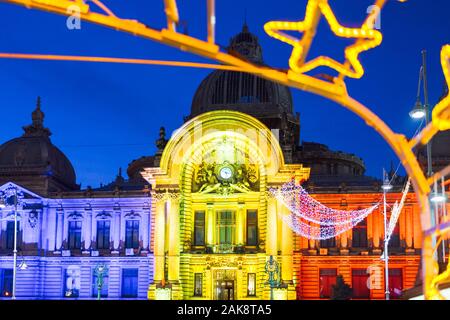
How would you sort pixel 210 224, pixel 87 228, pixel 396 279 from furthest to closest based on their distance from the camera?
pixel 87 228, pixel 210 224, pixel 396 279

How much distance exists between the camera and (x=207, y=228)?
2152 inches

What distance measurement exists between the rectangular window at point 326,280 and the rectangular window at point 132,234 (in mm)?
13716

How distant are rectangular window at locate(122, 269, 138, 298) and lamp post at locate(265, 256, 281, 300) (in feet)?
36.1

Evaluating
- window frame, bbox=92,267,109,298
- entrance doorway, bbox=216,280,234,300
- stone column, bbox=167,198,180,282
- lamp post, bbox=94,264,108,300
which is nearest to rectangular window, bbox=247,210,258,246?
entrance doorway, bbox=216,280,234,300

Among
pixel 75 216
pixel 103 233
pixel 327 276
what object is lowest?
pixel 327 276

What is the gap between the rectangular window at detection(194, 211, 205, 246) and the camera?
5497cm

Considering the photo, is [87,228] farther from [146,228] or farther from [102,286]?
[146,228]

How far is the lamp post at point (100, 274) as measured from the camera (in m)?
53.7

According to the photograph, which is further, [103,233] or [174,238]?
[103,233]

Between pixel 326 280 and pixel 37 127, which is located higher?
pixel 37 127

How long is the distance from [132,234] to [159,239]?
15.0 ft

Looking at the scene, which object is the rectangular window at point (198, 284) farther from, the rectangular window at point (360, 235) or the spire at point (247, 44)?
the spire at point (247, 44)

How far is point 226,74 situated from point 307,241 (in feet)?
55.3

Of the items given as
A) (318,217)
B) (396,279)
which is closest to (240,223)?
(318,217)
